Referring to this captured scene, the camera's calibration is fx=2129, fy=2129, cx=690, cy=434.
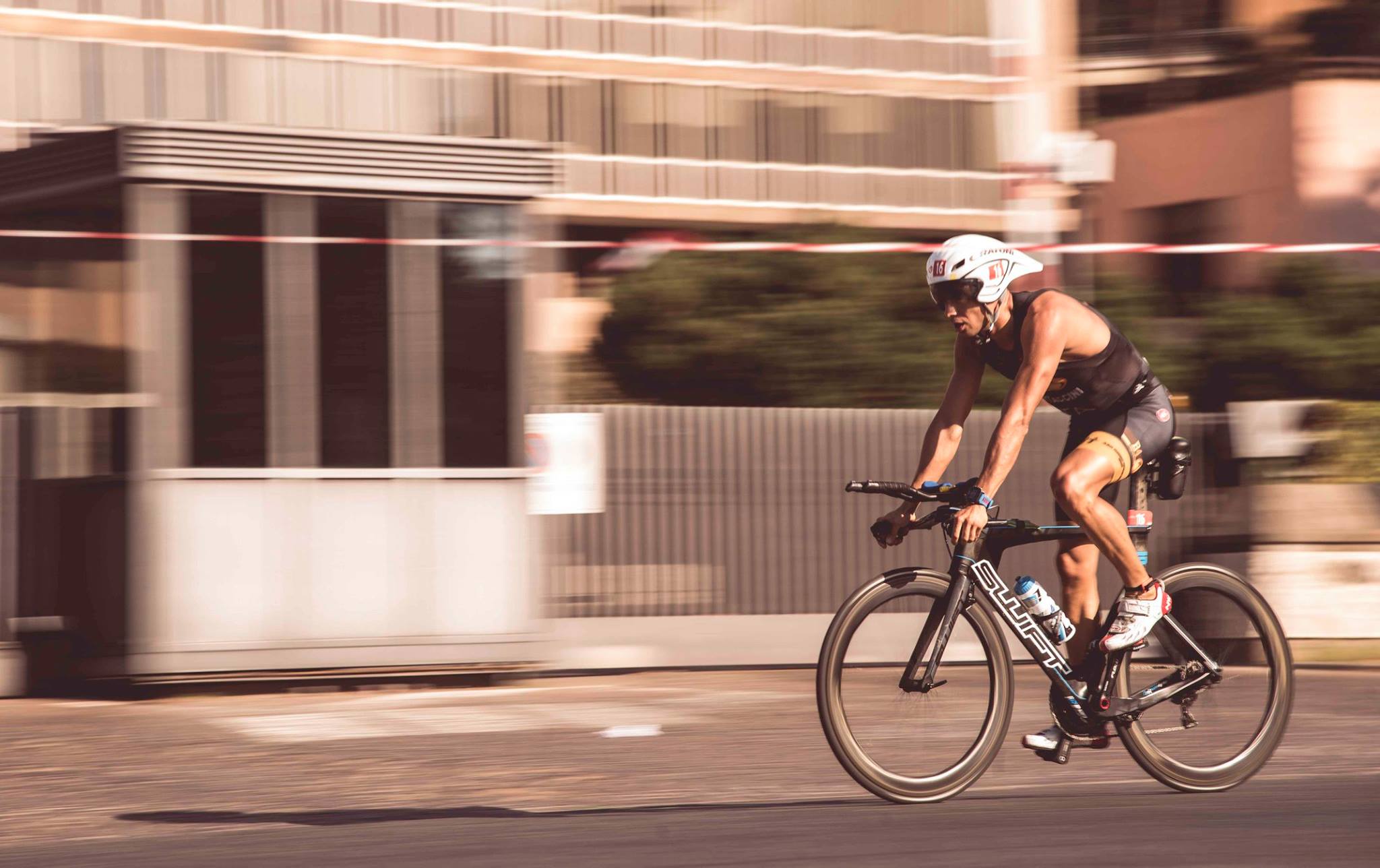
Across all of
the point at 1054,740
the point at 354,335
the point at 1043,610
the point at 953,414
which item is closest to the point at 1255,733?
the point at 1054,740

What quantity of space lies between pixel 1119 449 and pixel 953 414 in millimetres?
548

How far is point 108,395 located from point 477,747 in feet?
14.5

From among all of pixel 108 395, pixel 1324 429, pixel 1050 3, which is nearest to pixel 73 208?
pixel 108 395

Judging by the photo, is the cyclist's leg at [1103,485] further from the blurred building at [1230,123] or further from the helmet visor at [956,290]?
the blurred building at [1230,123]

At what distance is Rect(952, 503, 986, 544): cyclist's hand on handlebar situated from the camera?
6.62 metres

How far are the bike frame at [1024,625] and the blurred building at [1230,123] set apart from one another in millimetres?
14199

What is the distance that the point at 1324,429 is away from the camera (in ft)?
43.4

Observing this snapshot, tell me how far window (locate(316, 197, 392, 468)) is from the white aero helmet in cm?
532

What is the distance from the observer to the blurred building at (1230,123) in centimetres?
2334

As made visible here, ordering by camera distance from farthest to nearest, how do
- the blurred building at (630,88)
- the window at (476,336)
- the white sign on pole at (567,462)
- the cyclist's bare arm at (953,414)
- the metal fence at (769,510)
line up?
the blurred building at (630,88) → the metal fence at (769,510) → the white sign on pole at (567,462) → the window at (476,336) → the cyclist's bare arm at (953,414)

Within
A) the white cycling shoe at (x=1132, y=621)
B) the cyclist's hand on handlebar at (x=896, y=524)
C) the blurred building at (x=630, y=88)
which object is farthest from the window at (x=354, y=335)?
the blurred building at (x=630, y=88)

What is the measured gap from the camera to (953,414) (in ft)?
23.0

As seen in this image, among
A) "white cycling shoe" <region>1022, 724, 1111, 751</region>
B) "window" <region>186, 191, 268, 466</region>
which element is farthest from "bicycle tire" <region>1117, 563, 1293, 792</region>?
"window" <region>186, 191, 268, 466</region>

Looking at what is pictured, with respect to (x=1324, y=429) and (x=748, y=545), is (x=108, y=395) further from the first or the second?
(x=1324, y=429)
